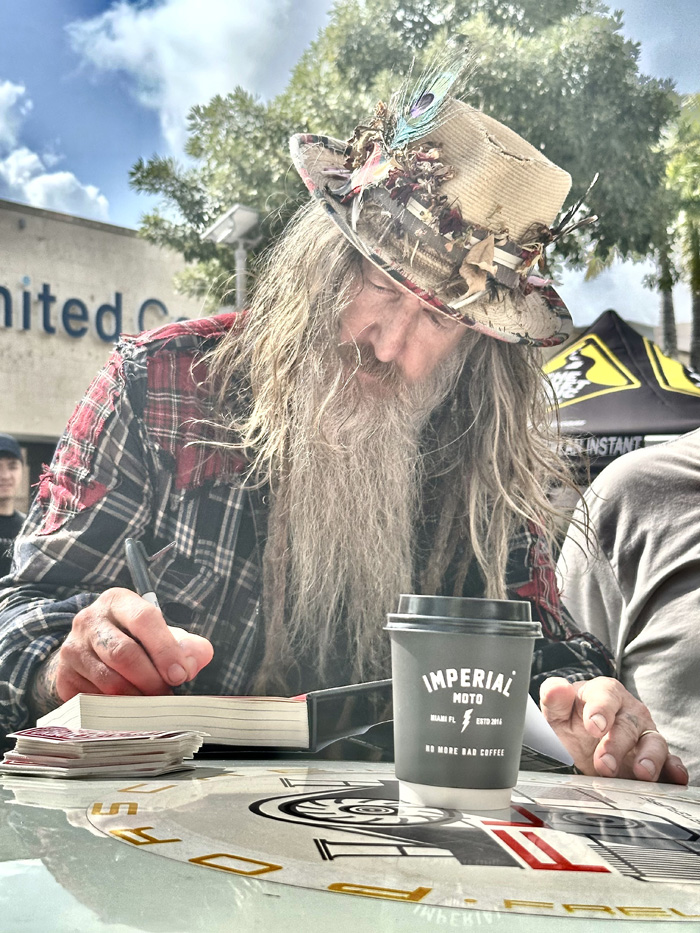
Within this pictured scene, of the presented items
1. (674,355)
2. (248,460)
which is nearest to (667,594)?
(248,460)

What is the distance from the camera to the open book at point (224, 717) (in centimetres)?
72

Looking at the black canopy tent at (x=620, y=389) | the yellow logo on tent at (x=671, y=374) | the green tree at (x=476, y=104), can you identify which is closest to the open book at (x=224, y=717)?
the green tree at (x=476, y=104)

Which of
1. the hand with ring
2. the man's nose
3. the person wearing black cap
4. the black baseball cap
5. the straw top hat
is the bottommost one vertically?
the hand with ring

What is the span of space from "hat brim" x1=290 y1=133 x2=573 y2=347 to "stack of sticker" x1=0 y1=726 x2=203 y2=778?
72 cm

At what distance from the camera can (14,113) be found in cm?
239

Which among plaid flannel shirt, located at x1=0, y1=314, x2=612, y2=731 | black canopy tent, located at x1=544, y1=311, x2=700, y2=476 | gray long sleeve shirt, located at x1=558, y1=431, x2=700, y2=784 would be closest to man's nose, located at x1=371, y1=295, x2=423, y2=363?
plaid flannel shirt, located at x1=0, y1=314, x2=612, y2=731

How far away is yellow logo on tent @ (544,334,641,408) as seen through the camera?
254 cm

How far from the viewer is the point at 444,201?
1.20 m

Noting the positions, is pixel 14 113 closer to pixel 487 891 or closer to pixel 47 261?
pixel 47 261

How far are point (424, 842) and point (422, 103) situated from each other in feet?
3.48

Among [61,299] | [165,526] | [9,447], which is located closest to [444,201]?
[165,526]

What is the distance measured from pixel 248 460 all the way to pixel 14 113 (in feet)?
5.33

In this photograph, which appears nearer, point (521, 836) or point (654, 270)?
point (521, 836)

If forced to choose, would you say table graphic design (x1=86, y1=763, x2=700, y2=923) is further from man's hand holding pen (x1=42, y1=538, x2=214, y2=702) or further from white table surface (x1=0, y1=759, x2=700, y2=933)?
man's hand holding pen (x1=42, y1=538, x2=214, y2=702)
